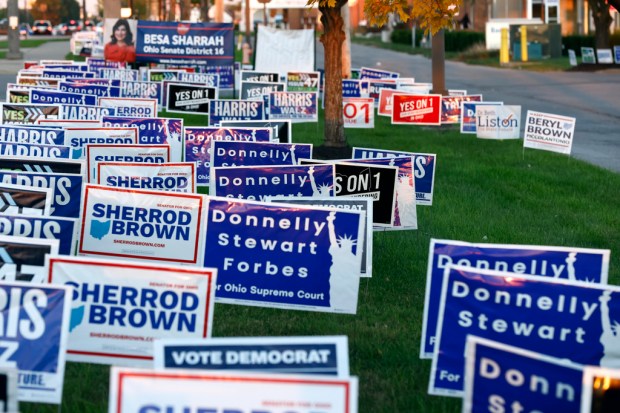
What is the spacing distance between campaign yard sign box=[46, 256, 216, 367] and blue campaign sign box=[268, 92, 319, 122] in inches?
639

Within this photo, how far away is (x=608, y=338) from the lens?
6660 millimetres

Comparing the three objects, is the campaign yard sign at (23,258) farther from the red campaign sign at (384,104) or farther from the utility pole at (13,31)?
the utility pole at (13,31)

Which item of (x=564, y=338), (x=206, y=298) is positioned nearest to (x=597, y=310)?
(x=564, y=338)

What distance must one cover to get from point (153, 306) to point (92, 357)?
520 millimetres

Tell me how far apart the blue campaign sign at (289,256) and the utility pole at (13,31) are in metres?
43.6

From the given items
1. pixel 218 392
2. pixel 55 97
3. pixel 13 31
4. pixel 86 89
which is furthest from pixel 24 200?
pixel 13 31

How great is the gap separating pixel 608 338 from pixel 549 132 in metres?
11.5

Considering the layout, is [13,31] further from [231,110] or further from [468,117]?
[231,110]

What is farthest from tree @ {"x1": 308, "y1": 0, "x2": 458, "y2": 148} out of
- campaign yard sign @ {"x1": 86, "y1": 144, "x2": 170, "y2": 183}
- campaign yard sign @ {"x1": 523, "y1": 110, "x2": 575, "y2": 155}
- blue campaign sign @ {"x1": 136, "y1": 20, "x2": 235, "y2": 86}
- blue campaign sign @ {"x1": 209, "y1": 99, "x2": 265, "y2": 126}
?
blue campaign sign @ {"x1": 136, "y1": 20, "x2": 235, "y2": 86}

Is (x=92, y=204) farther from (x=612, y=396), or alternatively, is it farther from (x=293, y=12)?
(x=293, y=12)

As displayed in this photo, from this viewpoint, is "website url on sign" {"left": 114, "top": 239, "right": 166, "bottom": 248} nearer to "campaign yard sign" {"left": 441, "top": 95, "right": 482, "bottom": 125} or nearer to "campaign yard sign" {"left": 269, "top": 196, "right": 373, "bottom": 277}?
"campaign yard sign" {"left": 269, "top": 196, "right": 373, "bottom": 277}

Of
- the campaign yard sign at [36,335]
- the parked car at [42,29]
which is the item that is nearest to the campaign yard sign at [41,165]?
the campaign yard sign at [36,335]

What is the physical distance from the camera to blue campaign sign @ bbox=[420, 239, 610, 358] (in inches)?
288

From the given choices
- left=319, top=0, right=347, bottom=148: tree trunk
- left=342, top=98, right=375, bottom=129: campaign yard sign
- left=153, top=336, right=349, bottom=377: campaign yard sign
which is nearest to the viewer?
left=153, top=336, right=349, bottom=377: campaign yard sign
